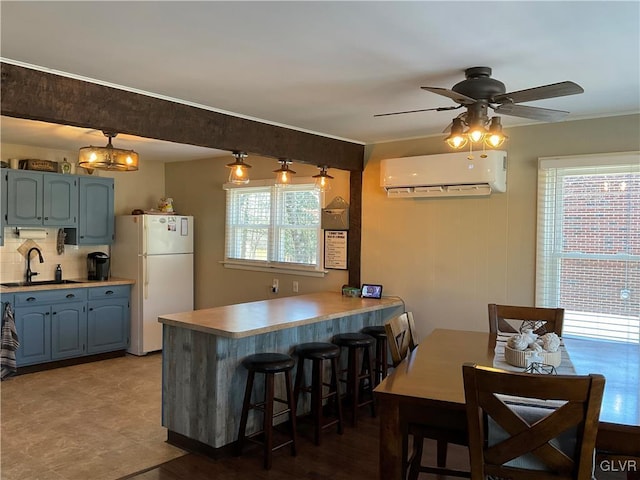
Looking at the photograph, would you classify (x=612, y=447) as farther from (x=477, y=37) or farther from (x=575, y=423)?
(x=477, y=37)

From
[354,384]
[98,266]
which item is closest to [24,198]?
[98,266]

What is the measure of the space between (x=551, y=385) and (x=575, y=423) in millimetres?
158

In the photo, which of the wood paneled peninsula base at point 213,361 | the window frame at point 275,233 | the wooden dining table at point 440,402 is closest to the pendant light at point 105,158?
the wood paneled peninsula base at point 213,361

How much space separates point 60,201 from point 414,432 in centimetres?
462

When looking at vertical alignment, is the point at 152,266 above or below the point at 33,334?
above

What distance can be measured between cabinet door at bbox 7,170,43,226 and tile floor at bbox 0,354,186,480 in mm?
1553

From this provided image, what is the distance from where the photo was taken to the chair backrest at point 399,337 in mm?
2664

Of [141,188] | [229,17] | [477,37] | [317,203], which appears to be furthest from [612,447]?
[141,188]

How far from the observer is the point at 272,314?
12.3 ft

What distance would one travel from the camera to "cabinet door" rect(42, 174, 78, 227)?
5.35 meters

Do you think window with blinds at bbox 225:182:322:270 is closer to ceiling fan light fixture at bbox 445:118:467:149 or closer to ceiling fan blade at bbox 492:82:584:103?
ceiling fan light fixture at bbox 445:118:467:149

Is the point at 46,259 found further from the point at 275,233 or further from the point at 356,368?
the point at 356,368

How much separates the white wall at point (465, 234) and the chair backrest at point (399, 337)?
1446 millimetres

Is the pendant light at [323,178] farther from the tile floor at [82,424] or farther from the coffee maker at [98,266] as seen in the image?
the coffee maker at [98,266]
